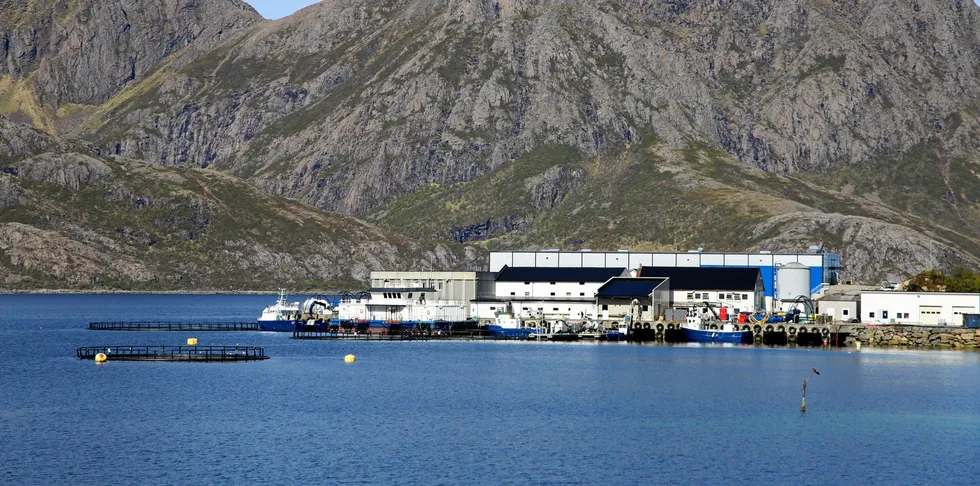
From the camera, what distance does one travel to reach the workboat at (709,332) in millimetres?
165000

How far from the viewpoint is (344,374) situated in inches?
4825

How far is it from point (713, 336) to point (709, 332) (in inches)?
31.2

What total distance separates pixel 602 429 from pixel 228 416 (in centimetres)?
2533

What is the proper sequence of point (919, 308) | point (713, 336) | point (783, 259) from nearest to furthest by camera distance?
point (919, 308), point (713, 336), point (783, 259)

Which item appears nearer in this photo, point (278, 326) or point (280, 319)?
point (278, 326)

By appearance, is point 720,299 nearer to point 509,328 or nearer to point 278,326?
point 509,328

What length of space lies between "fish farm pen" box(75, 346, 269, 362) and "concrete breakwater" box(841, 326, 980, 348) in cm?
7119

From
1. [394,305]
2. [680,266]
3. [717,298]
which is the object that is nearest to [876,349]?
[717,298]

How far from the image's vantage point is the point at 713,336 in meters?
166

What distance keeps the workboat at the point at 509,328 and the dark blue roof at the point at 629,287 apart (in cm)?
1136

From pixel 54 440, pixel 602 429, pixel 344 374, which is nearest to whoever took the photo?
pixel 54 440

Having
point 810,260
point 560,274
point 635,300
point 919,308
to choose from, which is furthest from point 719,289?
point 810,260

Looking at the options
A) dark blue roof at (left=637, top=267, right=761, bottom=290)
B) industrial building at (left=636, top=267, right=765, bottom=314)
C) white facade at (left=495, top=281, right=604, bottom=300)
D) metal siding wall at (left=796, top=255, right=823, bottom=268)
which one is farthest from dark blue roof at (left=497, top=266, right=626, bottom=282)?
metal siding wall at (left=796, top=255, right=823, bottom=268)

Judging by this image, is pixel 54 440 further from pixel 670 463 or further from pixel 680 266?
pixel 680 266
